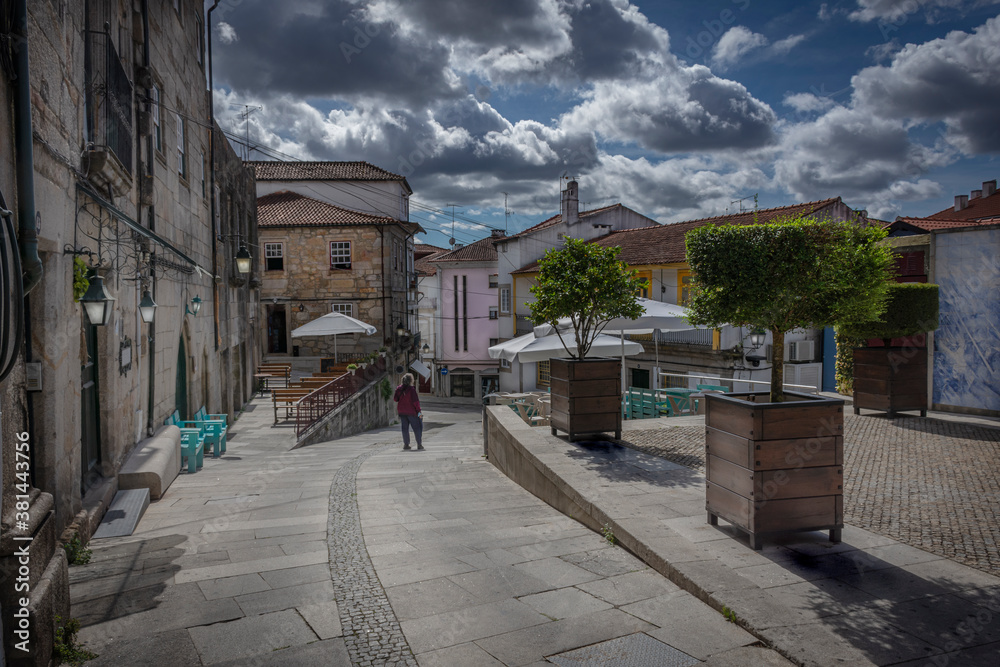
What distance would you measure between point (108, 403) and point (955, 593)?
7574 millimetres

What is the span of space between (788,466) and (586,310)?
13.3ft

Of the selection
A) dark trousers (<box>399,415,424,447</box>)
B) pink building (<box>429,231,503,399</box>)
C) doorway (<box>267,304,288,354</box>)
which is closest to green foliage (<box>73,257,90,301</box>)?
dark trousers (<box>399,415,424,447</box>)

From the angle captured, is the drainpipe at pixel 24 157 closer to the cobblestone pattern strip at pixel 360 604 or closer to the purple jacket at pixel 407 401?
the cobblestone pattern strip at pixel 360 604

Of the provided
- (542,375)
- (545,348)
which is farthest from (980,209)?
(545,348)

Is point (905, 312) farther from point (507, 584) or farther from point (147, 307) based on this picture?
point (147, 307)

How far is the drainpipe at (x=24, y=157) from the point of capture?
402 cm

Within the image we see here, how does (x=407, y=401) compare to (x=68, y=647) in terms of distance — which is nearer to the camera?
(x=68, y=647)

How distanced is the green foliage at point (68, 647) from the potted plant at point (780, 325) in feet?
13.2

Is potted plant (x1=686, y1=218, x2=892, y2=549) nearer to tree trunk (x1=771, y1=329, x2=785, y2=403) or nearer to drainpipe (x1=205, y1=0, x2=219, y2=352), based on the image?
tree trunk (x1=771, y1=329, x2=785, y2=403)

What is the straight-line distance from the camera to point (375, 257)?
27.0 m

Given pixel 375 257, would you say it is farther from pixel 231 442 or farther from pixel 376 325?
pixel 231 442

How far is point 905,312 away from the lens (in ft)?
32.0

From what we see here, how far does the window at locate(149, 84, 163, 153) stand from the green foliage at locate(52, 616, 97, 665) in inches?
307

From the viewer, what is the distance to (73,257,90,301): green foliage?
18.8 ft
